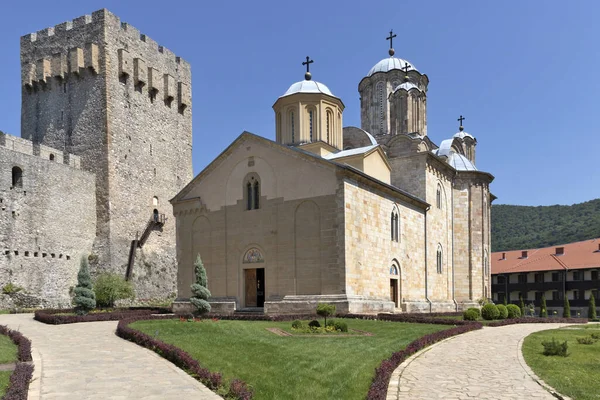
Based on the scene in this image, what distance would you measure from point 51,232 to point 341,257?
21571 millimetres

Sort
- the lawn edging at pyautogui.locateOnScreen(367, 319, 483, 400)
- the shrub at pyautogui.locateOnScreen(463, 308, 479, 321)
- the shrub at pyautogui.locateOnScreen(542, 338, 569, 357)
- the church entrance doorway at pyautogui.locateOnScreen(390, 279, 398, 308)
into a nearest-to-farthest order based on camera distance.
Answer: the lawn edging at pyautogui.locateOnScreen(367, 319, 483, 400), the shrub at pyautogui.locateOnScreen(542, 338, 569, 357), the shrub at pyautogui.locateOnScreen(463, 308, 479, 321), the church entrance doorway at pyautogui.locateOnScreen(390, 279, 398, 308)

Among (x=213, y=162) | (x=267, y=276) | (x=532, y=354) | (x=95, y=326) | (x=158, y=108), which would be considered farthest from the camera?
(x=158, y=108)

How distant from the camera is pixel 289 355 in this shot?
11.5 meters

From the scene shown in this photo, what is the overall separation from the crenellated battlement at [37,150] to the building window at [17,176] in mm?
1131

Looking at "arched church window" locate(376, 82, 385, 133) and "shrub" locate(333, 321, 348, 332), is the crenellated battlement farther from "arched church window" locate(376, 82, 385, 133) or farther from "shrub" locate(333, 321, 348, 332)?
"shrub" locate(333, 321, 348, 332)

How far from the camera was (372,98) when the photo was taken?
39906 millimetres

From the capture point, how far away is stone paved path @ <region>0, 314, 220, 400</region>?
28.2 feet

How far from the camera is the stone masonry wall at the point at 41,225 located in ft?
105

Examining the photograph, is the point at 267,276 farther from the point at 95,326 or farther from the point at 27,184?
the point at 27,184

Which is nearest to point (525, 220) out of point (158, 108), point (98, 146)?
point (158, 108)

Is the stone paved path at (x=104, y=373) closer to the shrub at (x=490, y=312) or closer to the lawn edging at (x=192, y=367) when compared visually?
the lawn edging at (x=192, y=367)

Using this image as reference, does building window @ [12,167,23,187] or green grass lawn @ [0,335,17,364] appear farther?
building window @ [12,167,23,187]

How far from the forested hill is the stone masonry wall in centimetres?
5931

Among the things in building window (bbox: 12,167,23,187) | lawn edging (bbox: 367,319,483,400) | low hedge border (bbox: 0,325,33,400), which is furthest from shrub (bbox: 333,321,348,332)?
building window (bbox: 12,167,23,187)
